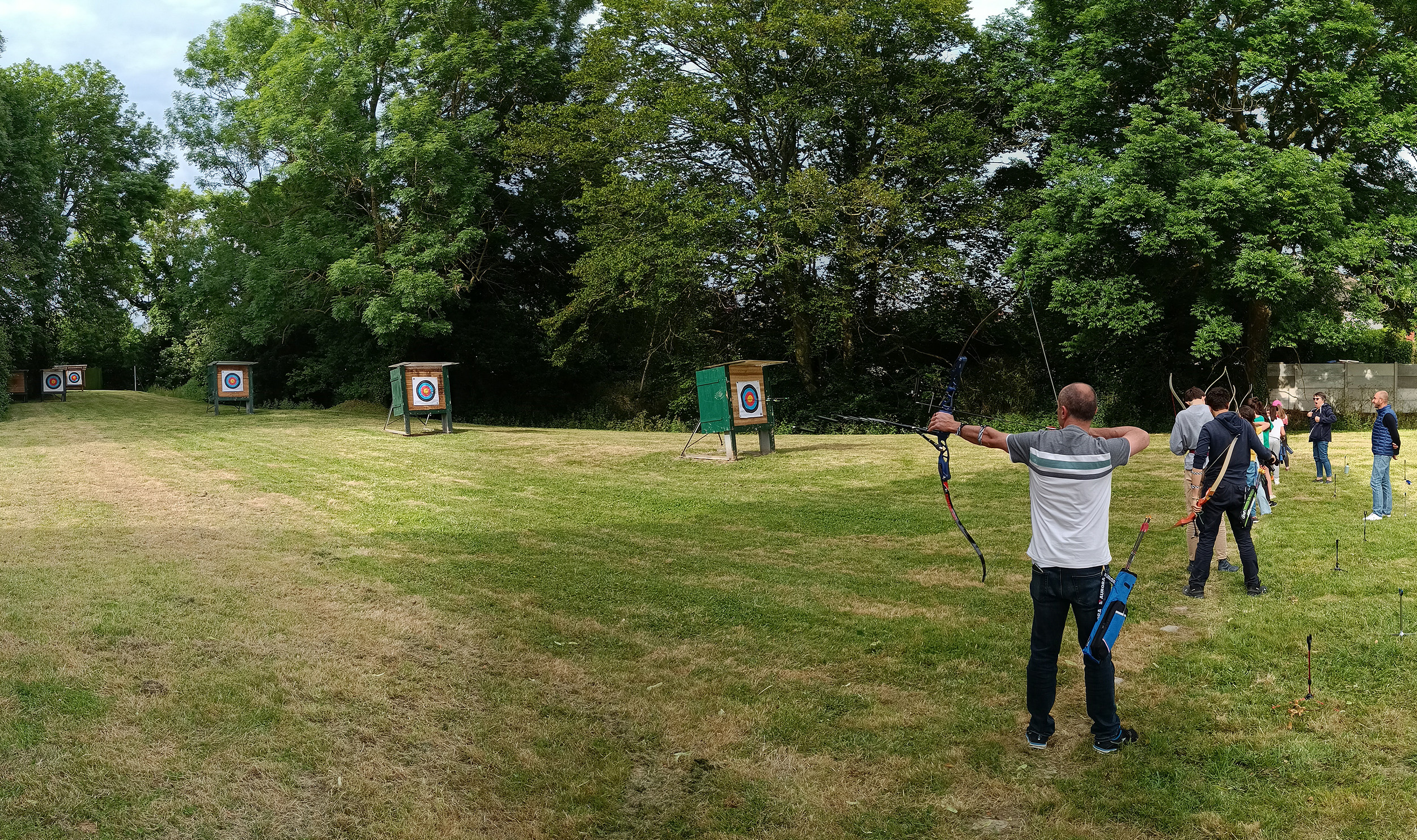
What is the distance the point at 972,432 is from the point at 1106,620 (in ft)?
3.64

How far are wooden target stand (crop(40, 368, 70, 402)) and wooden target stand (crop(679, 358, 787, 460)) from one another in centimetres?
2642

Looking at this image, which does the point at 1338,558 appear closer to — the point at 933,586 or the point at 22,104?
the point at 933,586

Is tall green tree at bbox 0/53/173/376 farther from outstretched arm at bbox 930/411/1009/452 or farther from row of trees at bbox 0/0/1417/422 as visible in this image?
outstretched arm at bbox 930/411/1009/452

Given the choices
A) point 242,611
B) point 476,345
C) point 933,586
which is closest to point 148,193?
point 476,345

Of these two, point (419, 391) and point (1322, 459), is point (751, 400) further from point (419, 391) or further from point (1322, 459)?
point (1322, 459)

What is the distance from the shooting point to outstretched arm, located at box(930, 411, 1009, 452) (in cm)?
489

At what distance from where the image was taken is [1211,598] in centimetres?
792

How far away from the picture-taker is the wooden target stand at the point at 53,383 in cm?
3338

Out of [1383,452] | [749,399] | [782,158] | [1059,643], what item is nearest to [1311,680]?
[1059,643]

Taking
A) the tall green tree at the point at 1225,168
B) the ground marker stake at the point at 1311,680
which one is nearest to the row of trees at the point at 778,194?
the tall green tree at the point at 1225,168

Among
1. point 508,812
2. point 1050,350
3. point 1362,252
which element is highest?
point 1362,252

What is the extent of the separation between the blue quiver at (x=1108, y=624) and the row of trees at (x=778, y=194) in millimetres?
19501

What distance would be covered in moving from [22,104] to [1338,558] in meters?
35.0

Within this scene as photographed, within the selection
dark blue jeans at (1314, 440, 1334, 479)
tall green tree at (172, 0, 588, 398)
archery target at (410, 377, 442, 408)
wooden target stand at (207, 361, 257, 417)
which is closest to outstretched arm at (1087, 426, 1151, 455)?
dark blue jeans at (1314, 440, 1334, 479)
